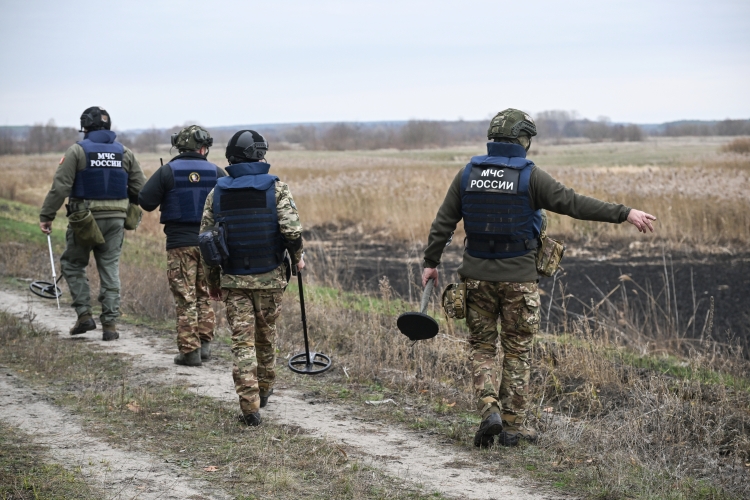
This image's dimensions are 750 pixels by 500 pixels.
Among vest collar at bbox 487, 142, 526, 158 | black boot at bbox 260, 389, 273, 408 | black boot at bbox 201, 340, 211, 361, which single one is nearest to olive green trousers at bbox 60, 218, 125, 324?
black boot at bbox 201, 340, 211, 361

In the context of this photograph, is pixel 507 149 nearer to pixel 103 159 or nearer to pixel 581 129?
pixel 103 159

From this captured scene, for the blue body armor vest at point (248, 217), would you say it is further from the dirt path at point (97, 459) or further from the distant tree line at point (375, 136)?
the distant tree line at point (375, 136)

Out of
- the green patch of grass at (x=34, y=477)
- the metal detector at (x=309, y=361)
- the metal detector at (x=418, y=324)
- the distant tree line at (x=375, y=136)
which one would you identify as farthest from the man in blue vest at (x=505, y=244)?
the distant tree line at (x=375, y=136)

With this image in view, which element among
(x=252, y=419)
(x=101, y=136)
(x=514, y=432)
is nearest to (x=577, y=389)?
(x=514, y=432)

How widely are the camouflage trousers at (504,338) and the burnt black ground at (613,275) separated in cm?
478

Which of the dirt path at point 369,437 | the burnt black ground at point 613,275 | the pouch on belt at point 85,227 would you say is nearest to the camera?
the dirt path at point 369,437

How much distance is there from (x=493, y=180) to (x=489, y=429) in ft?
5.57

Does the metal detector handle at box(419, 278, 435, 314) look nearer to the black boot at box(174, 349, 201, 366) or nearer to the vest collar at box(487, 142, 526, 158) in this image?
the vest collar at box(487, 142, 526, 158)

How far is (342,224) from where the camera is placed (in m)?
23.6

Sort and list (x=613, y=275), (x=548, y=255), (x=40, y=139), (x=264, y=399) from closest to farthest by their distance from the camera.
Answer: (x=548, y=255), (x=264, y=399), (x=613, y=275), (x=40, y=139)

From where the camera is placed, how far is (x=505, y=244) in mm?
5617

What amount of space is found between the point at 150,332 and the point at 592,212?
244 inches

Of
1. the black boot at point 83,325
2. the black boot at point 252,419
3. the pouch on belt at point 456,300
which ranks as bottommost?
the black boot at point 252,419

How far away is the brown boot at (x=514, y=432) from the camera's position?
5.75 metres
